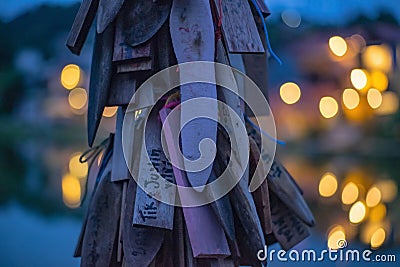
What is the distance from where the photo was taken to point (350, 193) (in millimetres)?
1090

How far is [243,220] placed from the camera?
27.9 inches

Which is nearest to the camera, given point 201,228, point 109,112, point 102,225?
point 201,228

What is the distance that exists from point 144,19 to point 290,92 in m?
0.49

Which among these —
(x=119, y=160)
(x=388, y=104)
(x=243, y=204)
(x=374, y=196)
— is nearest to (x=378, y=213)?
(x=374, y=196)

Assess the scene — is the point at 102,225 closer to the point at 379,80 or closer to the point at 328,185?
the point at 328,185

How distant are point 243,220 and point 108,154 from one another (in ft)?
0.85

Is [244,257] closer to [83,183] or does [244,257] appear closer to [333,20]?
[83,183]

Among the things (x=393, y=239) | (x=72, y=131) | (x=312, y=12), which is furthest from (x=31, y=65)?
(x=393, y=239)

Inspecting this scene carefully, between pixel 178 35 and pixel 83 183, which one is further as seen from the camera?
pixel 83 183

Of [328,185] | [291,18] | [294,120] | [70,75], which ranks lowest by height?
[328,185]

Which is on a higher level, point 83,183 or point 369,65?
point 369,65

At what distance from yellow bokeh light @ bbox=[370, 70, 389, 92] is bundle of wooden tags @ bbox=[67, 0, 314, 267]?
16.2 inches

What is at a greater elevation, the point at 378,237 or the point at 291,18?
the point at 291,18

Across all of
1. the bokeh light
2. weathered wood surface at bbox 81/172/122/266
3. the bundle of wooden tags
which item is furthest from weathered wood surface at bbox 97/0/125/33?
the bokeh light
